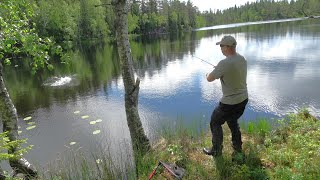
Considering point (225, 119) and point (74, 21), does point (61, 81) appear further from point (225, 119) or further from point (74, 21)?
point (74, 21)

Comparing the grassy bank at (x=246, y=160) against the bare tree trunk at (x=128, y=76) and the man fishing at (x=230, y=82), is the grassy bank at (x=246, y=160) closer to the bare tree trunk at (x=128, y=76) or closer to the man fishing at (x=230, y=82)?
the bare tree trunk at (x=128, y=76)

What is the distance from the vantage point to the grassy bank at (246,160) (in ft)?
14.1

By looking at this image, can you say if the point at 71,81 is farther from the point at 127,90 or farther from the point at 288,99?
the point at 127,90

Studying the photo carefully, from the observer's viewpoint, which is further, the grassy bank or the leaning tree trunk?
the leaning tree trunk

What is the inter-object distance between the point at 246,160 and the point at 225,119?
2.41 ft

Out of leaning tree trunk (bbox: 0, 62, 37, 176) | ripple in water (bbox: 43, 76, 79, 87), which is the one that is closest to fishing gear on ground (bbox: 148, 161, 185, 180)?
leaning tree trunk (bbox: 0, 62, 37, 176)

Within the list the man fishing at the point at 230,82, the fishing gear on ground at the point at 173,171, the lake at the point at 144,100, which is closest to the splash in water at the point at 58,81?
the lake at the point at 144,100

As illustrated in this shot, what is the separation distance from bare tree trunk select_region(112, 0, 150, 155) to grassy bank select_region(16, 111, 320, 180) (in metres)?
0.41

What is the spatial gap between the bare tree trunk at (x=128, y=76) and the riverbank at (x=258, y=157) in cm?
41

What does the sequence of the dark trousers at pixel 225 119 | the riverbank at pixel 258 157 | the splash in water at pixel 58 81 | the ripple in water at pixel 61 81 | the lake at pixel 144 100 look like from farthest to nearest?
1. the splash in water at pixel 58 81
2. the ripple in water at pixel 61 81
3. the lake at pixel 144 100
4. the dark trousers at pixel 225 119
5. the riverbank at pixel 258 157

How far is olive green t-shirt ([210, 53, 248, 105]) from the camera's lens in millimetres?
4523

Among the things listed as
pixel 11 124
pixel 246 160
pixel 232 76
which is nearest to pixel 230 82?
pixel 232 76

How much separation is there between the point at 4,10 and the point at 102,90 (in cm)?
1243

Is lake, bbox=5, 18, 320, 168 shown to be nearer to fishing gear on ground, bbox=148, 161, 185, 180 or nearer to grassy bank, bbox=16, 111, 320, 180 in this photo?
grassy bank, bbox=16, 111, 320, 180
